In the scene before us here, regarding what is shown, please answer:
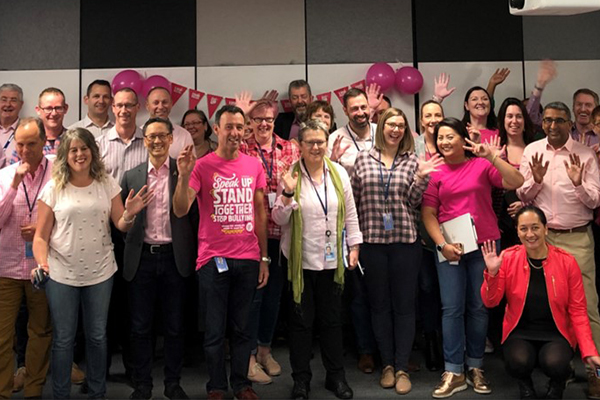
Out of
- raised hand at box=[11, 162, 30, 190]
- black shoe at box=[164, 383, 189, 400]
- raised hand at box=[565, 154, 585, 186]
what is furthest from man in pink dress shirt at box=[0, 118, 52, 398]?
raised hand at box=[565, 154, 585, 186]

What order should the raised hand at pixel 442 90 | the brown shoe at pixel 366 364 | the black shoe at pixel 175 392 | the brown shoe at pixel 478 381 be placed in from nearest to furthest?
the black shoe at pixel 175 392 < the brown shoe at pixel 478 381 < the brown shoe at pixel 366 364 < the raised hand at pixel 442 90

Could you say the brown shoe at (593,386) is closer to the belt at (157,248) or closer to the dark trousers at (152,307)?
the dark trousers at (152,307)

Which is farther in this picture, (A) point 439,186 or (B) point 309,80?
(B) point 309,80

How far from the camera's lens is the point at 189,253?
3.89 m

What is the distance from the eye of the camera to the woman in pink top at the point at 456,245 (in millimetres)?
4016

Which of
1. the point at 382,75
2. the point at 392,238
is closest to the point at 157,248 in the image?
the point at 392,238

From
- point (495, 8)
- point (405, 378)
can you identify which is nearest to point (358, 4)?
point (495, 8)

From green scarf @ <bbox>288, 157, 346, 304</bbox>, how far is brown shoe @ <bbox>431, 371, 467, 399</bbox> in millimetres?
844

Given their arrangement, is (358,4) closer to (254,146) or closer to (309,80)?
(309,80)

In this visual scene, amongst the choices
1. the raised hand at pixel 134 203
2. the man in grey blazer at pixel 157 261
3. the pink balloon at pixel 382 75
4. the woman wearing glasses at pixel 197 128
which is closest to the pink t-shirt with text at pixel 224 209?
the man in grey blazer at pixel 157 261

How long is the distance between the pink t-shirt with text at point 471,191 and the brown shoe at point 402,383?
0.93 meters

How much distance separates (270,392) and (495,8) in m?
3.83

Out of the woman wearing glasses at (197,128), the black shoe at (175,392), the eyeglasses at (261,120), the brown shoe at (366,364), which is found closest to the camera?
the black shoe at (175,392)

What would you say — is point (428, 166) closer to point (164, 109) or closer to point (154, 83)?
point (164, 109)
